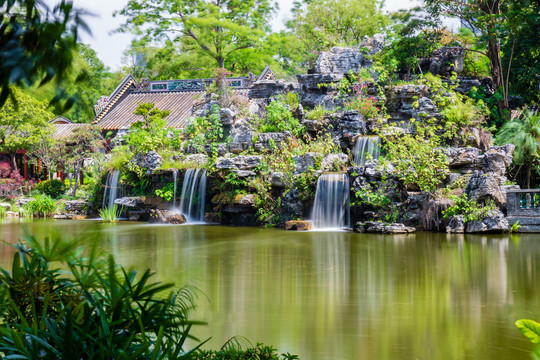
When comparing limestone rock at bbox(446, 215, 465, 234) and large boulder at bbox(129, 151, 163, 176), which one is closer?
limestone rock at bbox(446, 215, 465, 234)

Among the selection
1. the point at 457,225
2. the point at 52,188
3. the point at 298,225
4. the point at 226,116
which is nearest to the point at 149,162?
the point at 226,116

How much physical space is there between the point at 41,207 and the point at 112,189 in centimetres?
264

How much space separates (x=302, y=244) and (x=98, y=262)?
7201 millimetres

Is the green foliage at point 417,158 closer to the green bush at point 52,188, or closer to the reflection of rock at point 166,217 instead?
the reflection of rock at point 166,217

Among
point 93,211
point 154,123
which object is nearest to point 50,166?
point 93,211

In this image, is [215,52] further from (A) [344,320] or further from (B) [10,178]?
(A) [344,320]

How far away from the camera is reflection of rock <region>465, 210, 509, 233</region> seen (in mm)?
11116

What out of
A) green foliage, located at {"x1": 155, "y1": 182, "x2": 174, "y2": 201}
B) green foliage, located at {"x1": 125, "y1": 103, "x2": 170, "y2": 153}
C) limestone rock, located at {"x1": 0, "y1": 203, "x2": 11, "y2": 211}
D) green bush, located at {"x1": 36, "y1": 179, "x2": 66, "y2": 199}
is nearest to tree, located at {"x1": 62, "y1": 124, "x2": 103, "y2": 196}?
green bush, located at {"x1": 36, "y1": 179, "x2": 66, "y2": 199}

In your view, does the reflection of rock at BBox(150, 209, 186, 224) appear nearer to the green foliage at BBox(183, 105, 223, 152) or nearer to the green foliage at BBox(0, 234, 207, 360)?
the green foliage at BBox(183, 105, 223, 152)

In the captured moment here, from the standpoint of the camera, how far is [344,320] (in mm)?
4824

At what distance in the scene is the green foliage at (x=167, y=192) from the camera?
610 inches

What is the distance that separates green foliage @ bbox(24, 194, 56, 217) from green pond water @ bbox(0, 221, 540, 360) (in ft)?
21.4

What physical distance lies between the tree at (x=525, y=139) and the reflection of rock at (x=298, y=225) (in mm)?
5297

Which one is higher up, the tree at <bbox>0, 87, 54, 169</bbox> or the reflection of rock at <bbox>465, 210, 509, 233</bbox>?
the tree at <bbox>0, 87, 54, 169</bbox>
